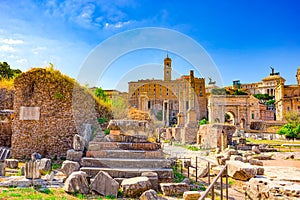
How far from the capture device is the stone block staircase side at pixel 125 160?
7281 mm

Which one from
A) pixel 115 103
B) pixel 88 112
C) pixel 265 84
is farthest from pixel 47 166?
pixel 265 84

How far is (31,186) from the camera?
6496mm

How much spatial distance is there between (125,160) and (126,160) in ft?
0.10

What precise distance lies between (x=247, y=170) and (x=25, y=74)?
10.5 metres

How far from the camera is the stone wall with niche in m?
11.5

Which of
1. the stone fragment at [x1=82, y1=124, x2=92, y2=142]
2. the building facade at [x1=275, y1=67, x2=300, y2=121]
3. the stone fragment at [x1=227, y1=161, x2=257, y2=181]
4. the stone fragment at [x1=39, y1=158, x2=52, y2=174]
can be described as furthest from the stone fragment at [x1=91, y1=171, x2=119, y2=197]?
the building facade at [x1=275, y1=67, x2=300, y2=121]

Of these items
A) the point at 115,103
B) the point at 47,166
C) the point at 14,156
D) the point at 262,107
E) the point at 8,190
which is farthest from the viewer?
the point at 262,107

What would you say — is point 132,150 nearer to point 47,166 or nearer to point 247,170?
point 47,166

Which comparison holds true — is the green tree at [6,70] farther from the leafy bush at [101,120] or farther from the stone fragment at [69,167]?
the stone fragment at [69,167]

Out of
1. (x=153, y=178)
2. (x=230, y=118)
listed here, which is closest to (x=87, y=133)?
(x=153, y=178)

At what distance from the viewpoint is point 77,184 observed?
20.0 feet

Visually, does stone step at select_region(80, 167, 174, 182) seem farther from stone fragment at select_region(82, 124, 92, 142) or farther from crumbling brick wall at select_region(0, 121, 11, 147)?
crumbling brick wall at select_region(0, 121, 11, 147)

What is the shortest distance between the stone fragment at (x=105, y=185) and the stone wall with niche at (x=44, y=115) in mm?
6117

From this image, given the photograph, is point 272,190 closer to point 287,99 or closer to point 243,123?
point 243,123
